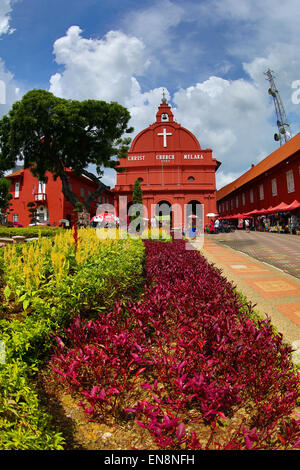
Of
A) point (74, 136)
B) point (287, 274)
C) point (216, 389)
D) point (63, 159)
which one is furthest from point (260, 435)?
point (63, 159)

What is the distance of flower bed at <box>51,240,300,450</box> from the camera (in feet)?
4.81

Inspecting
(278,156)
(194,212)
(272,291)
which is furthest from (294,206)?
(272,291)

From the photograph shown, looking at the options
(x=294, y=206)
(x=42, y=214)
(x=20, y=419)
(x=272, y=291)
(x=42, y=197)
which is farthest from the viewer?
(x=42, y=214)

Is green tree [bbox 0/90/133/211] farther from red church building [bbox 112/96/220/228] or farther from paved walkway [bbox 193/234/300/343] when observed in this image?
paved walkway [bbox 193/234/300/343]

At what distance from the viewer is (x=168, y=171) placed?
106 feet

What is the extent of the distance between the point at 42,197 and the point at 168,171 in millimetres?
14379

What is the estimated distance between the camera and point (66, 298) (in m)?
2.46

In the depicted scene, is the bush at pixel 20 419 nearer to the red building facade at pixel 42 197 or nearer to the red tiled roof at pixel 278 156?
the red tiled roof at pixel 278 156

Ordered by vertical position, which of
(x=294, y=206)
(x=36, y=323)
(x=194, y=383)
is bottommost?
(x=194, y=383)

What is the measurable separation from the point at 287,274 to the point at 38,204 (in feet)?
91.0

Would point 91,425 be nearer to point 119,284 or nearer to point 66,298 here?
point 66,298

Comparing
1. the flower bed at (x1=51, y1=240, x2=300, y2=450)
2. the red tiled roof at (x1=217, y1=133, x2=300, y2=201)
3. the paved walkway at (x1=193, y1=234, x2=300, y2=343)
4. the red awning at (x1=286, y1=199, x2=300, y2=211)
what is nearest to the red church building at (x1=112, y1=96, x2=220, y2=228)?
the red tiled roof at (x1=217, y1=133, x2=300, y2=201)

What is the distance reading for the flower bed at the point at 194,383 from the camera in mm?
1466

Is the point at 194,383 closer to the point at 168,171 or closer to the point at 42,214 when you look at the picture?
the point at 42,214
